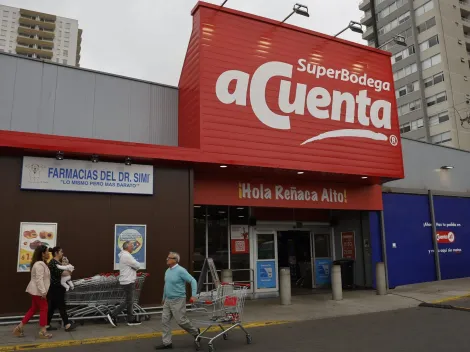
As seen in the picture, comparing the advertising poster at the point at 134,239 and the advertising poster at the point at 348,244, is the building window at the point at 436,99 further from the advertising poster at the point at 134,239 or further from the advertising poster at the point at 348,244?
the advertising poster at the point at 134,239

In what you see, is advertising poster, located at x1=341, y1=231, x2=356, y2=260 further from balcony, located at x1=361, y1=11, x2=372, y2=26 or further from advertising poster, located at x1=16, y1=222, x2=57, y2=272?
balcony, located at x1=361, y1=11, x2=372, y2=26

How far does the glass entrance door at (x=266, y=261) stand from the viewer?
580 inches

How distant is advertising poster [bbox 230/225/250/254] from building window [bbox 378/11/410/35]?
5223 cm

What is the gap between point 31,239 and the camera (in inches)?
383

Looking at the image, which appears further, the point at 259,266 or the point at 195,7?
the point at 259,266

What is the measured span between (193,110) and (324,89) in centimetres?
446

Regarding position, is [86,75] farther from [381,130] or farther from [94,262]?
[381,130]

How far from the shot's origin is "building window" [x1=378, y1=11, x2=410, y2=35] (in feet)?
185

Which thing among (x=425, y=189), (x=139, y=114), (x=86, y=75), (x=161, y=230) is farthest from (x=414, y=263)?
(x=86, y=75)

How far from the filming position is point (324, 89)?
13.7m

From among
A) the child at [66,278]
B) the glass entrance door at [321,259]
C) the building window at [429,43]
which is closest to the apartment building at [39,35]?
the building window at [429,43]

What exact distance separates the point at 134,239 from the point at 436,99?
50068mm

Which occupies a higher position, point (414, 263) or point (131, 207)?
point (131, 207)

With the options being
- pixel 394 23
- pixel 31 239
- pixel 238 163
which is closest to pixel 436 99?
pixel 394 23
